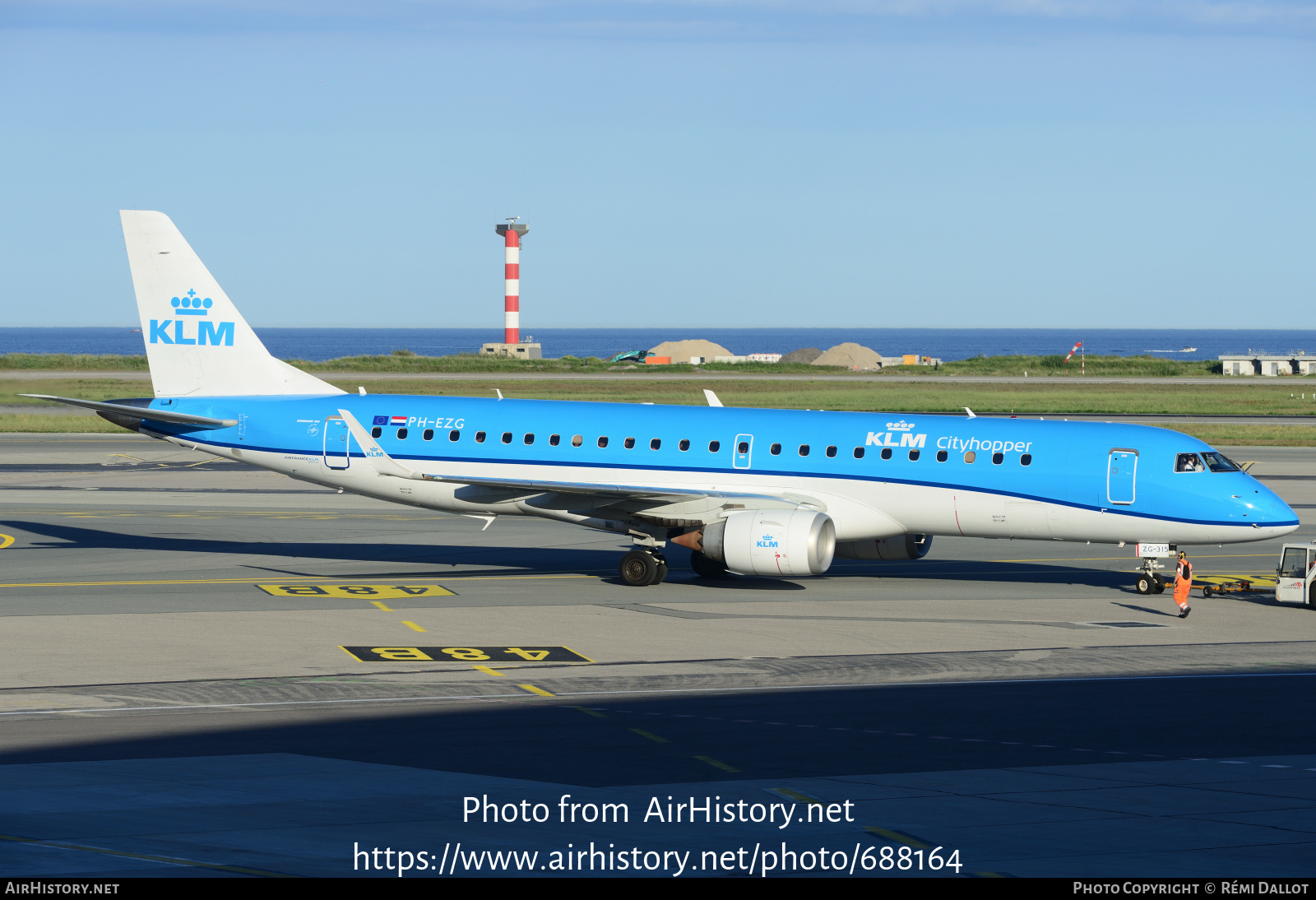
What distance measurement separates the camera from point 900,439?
37094mm

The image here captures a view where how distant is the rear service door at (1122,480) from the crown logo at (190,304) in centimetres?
2506

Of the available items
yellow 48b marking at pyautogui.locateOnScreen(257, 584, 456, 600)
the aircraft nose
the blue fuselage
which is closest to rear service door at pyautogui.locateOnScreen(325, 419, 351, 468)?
the blue fuselage

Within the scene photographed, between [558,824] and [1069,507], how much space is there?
75.7 ft

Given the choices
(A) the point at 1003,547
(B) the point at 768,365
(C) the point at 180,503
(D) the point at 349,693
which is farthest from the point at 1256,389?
(D) the point at 349,693

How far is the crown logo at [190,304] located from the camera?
42.2 m

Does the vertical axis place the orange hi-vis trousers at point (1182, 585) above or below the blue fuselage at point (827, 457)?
below

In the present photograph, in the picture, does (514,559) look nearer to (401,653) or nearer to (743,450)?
(743,450)

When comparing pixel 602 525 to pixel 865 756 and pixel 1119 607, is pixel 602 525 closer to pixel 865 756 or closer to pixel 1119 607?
pixel 1119 607

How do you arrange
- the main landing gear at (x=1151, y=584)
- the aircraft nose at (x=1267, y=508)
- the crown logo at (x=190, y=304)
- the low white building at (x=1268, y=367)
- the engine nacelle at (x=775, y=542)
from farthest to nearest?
the low white building at (x=1268, y=367), the crown logo at (x=190, y=304), the main landing gear at (x=1151, y=584), the aircraft nose at (x=1267, y=508), the engine nacelle at (x=775, y=542)

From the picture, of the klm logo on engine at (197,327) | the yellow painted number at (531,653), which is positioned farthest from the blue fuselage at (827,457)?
the yellow painted number at (531,653)

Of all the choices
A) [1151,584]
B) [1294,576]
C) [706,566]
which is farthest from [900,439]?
[1294,576]

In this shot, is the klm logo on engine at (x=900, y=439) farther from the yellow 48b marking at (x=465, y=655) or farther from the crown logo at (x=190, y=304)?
the crown logo at (x=190, y=304)

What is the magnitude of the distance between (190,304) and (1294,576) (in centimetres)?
3031

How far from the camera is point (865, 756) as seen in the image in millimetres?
19578
